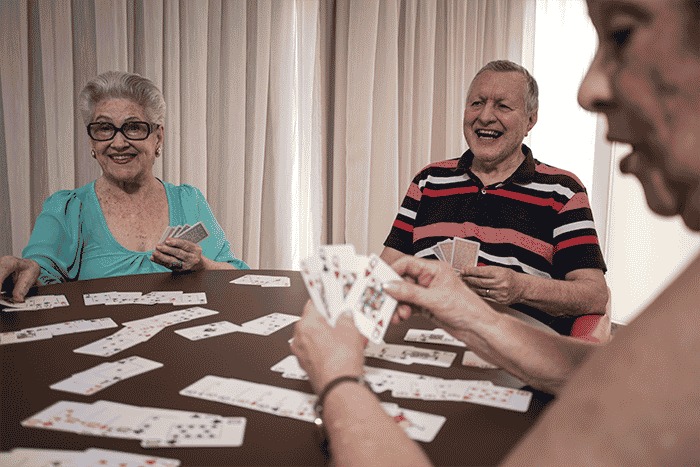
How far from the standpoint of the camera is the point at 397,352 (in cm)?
148

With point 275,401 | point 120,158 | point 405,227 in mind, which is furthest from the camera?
point 405,227

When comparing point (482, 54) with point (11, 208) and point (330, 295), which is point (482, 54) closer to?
point (11, 208)

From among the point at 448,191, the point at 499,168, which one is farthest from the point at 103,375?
the point at 499,168

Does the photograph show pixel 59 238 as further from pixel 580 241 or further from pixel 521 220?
pixel 580 241

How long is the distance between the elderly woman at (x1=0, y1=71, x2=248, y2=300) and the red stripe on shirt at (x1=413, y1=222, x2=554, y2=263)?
37.1 inches

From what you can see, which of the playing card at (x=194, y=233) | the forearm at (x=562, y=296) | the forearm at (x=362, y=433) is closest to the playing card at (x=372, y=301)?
the forearm at (x=362, y=433)

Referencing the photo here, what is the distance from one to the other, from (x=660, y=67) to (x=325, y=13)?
4.28m

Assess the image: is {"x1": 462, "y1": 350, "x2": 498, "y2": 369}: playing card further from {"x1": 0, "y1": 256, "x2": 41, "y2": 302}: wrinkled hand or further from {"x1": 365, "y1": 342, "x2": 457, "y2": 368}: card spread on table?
{"x1": 0, "y1": 256, "x2": 41, "y2": 302}: wrinkled hand

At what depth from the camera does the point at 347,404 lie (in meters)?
0.91

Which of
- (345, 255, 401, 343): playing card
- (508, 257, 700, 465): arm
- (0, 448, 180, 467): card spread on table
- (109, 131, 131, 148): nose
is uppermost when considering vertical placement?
(109, 131, 131, 148): nose

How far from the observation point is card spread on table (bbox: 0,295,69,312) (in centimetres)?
183

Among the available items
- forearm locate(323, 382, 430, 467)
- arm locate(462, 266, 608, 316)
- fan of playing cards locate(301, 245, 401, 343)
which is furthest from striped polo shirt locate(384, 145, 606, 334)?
forearm locate(323, 382, 430, 467)

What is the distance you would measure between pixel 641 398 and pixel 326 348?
578mm

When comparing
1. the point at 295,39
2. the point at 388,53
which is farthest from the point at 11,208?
the point at 388,53
